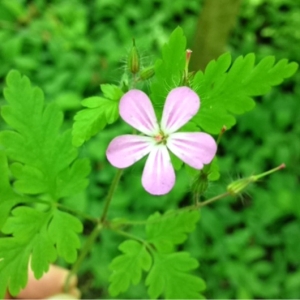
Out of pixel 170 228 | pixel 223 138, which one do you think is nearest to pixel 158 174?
pixel 170 228

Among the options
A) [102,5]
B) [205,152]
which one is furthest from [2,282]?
[102,5]

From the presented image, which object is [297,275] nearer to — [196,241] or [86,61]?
[196,241]

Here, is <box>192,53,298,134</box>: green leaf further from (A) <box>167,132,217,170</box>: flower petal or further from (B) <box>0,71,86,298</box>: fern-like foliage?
(B) <box>0,71,86,298</box>: fern-like foliage

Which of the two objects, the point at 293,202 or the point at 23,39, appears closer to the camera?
the point at 293,202

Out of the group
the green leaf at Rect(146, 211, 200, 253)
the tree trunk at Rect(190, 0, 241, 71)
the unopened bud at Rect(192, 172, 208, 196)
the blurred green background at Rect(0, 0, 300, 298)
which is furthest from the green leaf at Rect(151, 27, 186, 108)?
the tree trunk at Rect(190, 0, 241, 71)

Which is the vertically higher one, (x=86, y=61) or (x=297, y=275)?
(x=86, y=61)

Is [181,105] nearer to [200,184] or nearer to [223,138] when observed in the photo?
[200,184]
